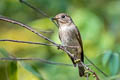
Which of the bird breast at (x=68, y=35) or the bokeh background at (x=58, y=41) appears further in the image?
the bird breast at (x=68, y=35)

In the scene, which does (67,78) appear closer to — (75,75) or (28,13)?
(75,75)

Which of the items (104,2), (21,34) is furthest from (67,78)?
(104,2)

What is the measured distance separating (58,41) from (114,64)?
56.5 inches

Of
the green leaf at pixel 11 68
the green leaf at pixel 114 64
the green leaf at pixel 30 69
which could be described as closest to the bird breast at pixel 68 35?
the green leaf at pixel 114 64

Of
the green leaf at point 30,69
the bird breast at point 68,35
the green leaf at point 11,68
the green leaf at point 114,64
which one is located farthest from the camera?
the bird breast at point 68,35

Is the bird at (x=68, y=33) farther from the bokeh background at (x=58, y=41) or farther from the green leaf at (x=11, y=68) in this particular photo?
the green leaf at (x=11, y=68)

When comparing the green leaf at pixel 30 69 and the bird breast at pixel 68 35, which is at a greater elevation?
the bird breast at pixel 68 35

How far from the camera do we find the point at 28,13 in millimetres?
7734

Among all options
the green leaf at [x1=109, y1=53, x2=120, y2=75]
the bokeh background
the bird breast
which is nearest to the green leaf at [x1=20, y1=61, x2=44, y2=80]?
the bokeh background

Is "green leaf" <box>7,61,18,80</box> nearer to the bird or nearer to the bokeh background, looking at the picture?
the bokeh background

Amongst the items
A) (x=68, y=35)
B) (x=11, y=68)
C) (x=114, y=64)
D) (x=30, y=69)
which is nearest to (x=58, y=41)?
(x=68, y=35)

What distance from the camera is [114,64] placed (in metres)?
3.72

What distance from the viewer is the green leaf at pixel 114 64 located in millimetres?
3681

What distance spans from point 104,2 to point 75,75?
10.0 ft
